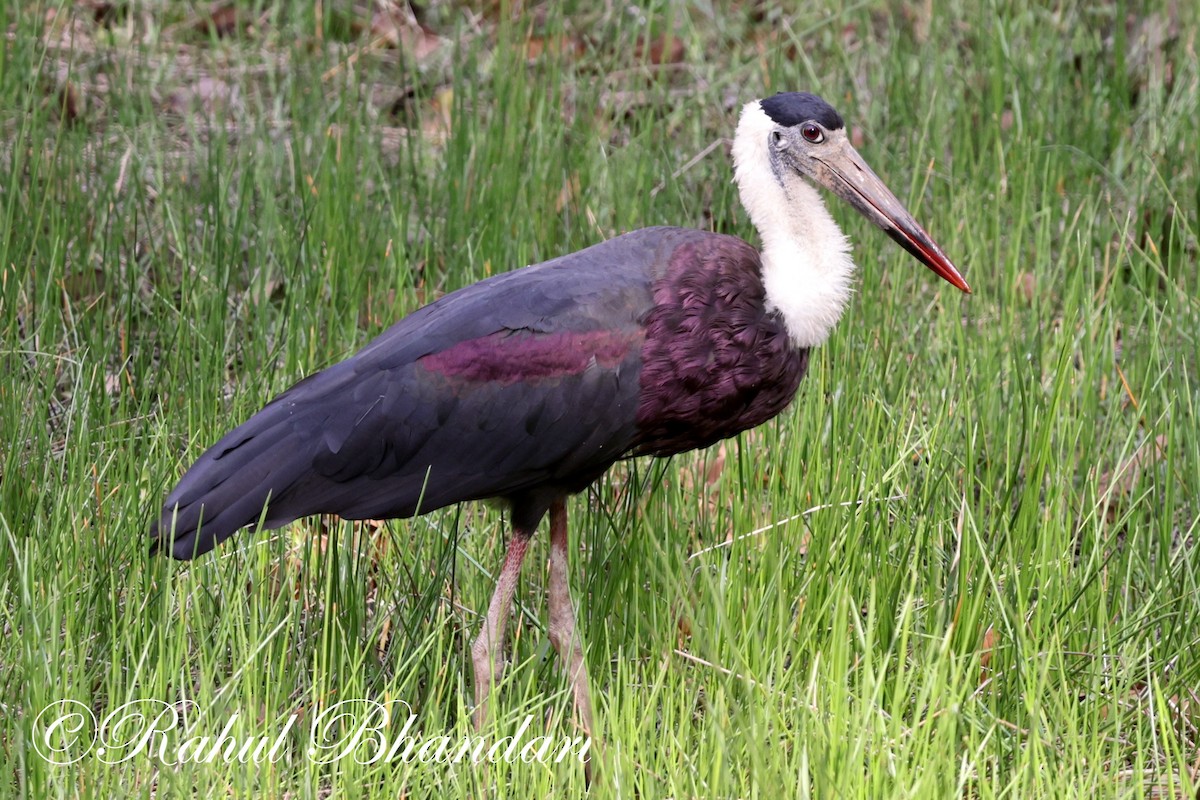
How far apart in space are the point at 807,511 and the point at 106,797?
139 centimetres

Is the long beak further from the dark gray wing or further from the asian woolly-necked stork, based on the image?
the dark gray wing

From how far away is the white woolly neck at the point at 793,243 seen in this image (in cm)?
297

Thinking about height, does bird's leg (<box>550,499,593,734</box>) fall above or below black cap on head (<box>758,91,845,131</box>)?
below

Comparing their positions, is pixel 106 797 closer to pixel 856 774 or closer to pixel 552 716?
pixel 552 716

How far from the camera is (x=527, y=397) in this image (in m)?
2.87

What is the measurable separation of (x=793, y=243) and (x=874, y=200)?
24cm

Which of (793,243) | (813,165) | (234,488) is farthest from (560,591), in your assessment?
(813,165)

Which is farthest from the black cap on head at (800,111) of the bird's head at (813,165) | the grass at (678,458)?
the grass at (678,458)

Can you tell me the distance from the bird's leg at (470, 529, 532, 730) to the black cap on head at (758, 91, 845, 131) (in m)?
1.01

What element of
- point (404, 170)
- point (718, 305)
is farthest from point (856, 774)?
point (404, 170)

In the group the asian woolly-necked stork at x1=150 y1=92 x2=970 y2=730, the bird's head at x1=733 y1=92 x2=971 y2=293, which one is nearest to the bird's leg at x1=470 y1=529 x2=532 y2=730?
the asian woolly-necked stork at x1=150 y1=92 x2=970 y2=730

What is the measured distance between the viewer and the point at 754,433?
11.9 feet

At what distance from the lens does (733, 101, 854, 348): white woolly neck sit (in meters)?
2.97

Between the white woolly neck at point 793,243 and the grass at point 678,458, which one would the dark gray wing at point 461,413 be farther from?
the white woolly neck at point 793,243
